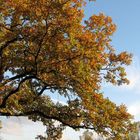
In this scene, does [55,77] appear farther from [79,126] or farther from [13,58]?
[79,126]

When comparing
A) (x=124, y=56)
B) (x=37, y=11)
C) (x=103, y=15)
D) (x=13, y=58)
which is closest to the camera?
(x=37, y=11)

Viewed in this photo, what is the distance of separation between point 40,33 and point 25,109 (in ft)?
28.9

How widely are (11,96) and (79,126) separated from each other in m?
6.53

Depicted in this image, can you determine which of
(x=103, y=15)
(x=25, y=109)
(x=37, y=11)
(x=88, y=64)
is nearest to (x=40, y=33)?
(x=37, y=11)

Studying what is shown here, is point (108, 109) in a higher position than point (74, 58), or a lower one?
lower

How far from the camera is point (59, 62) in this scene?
27.2m

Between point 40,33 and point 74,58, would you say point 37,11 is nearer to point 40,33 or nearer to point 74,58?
point 40,33

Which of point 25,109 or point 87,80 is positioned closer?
point 87,80

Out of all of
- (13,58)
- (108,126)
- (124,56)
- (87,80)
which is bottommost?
(108,126)

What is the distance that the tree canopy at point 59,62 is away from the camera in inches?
1030

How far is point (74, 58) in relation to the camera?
26.5 metres

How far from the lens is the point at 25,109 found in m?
33.2

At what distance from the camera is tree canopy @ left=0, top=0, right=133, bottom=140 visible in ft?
85.8

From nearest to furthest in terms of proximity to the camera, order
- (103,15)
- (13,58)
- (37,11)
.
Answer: (37,11), (13,58), (103,15)
